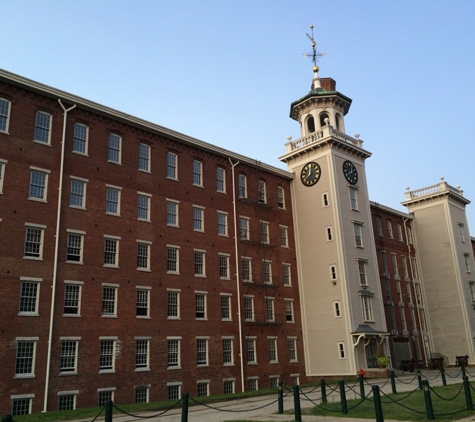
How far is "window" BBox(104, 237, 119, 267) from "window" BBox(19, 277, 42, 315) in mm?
4805

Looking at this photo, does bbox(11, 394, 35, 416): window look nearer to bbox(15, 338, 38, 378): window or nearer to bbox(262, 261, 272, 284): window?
bbox(15, 338, 38, 378): window

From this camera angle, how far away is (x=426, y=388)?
15633 mm

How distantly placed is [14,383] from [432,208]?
161 feet

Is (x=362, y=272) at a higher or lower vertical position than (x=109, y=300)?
higher

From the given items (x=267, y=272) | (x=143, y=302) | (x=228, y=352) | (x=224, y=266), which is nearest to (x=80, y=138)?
(x=143, y=302)

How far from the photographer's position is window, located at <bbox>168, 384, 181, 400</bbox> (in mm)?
32031

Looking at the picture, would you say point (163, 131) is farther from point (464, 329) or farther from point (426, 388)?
point (464, 329)

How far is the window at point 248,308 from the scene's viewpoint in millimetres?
38769

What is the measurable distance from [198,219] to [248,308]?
8.24 meters

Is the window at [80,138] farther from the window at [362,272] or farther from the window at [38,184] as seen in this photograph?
the window at [362,272]

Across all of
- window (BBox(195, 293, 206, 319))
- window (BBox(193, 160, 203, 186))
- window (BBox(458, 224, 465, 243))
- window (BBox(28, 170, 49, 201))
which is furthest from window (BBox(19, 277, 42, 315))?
window (BBox(458, 224, 465, 243))

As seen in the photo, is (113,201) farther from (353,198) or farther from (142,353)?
(353,198)

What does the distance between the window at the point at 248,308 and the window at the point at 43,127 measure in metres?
19.1

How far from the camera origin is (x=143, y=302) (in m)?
32.3
